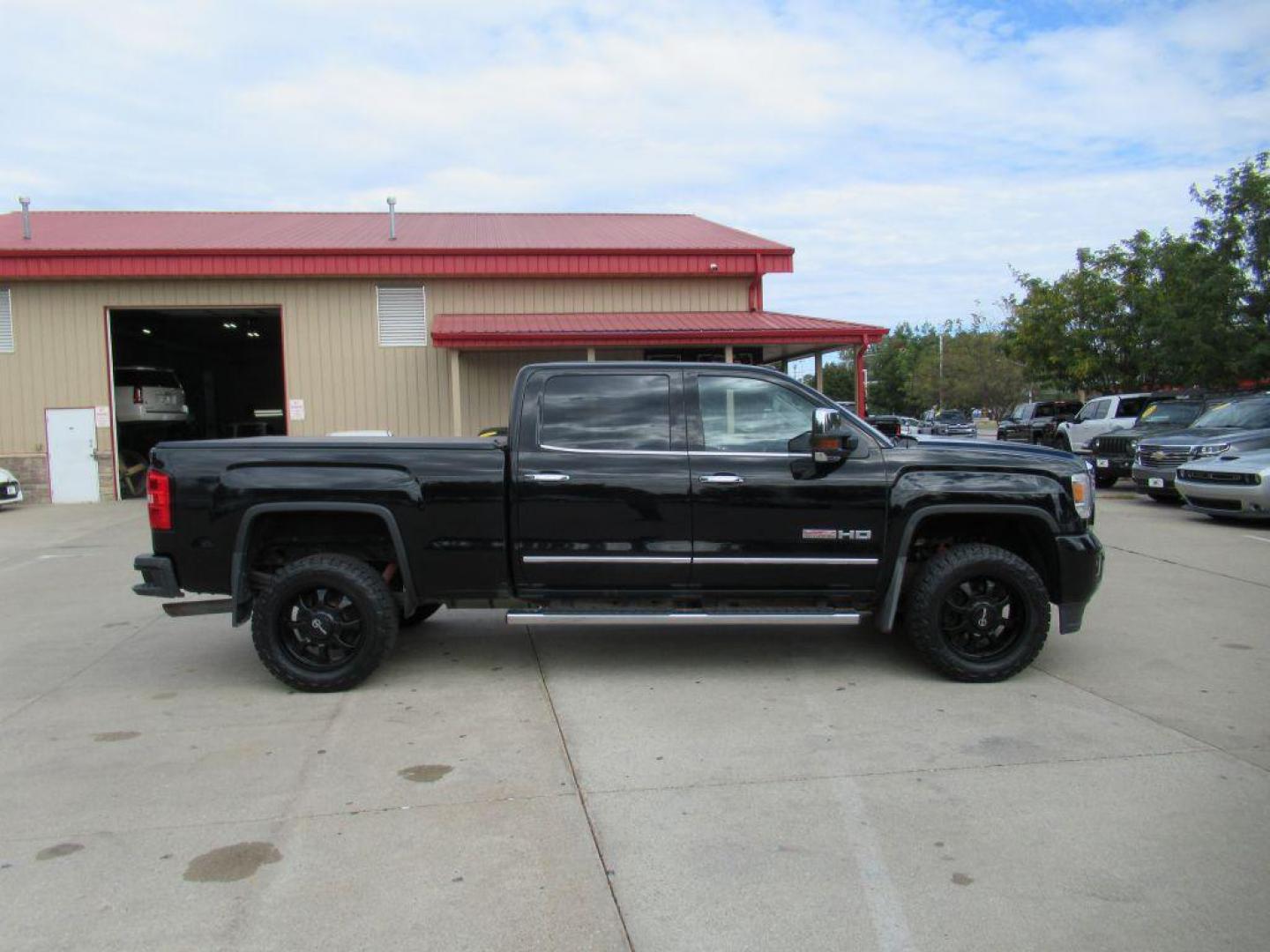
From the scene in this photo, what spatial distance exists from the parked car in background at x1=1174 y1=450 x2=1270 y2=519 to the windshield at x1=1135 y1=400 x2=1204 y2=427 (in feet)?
16.2

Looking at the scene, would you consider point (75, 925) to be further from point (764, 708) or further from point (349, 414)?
point (349, 414)

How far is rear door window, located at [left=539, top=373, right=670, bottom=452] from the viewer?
5.87 m

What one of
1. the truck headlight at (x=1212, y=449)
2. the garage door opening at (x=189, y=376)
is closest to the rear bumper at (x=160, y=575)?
the truck headlight at (x=1212, y=449)

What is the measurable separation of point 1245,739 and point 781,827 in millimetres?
2618

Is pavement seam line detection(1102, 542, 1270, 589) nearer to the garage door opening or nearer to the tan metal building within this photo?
the tan metal building

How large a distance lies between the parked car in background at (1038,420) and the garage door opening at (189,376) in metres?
20.8

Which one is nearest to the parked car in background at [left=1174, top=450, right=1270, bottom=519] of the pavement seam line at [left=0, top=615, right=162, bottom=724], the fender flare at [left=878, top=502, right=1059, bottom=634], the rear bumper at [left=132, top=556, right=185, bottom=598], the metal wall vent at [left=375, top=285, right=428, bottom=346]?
the fender flare at [left=878, top=502, right=1059, bottom=634]

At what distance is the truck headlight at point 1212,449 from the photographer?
1455 centimetres

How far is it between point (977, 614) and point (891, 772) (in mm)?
1698

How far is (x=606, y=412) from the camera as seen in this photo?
5.94 m

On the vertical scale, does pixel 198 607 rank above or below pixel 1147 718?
above

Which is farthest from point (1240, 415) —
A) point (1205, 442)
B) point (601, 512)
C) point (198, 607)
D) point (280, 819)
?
point (280, 819)

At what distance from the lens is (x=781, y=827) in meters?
3.86

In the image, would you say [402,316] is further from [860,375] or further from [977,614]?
[977,614]
